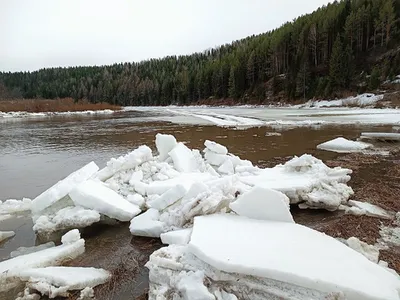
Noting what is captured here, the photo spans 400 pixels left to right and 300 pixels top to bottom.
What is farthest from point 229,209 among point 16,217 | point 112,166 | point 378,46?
point 378,46

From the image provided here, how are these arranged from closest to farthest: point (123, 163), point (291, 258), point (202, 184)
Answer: point (291, 258)
point (202, 184)
point (123, 163)

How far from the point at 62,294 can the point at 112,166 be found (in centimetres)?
376

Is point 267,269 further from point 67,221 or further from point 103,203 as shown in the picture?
point 67,221

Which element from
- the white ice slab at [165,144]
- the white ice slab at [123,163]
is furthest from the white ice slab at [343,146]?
the white ice slab at [123,163]

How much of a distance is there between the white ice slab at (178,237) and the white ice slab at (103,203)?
1.35m

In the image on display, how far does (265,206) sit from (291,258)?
1.18m

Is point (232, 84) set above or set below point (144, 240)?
above

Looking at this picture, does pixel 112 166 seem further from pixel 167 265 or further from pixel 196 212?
pixel 167 265

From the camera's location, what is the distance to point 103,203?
214 inches

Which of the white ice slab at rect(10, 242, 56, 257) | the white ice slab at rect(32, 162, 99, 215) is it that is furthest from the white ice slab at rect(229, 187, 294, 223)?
the white ice slab at rect(32, 162, 99, 215)

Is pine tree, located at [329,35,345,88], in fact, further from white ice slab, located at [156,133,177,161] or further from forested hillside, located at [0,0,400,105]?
white ice slab, located at [156,133,177,161]

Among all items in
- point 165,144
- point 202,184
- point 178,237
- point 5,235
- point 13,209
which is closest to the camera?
point 178,237

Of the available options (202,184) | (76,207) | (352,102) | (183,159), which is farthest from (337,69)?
(76,207)

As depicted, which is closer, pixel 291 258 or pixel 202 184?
pixel 291 258
